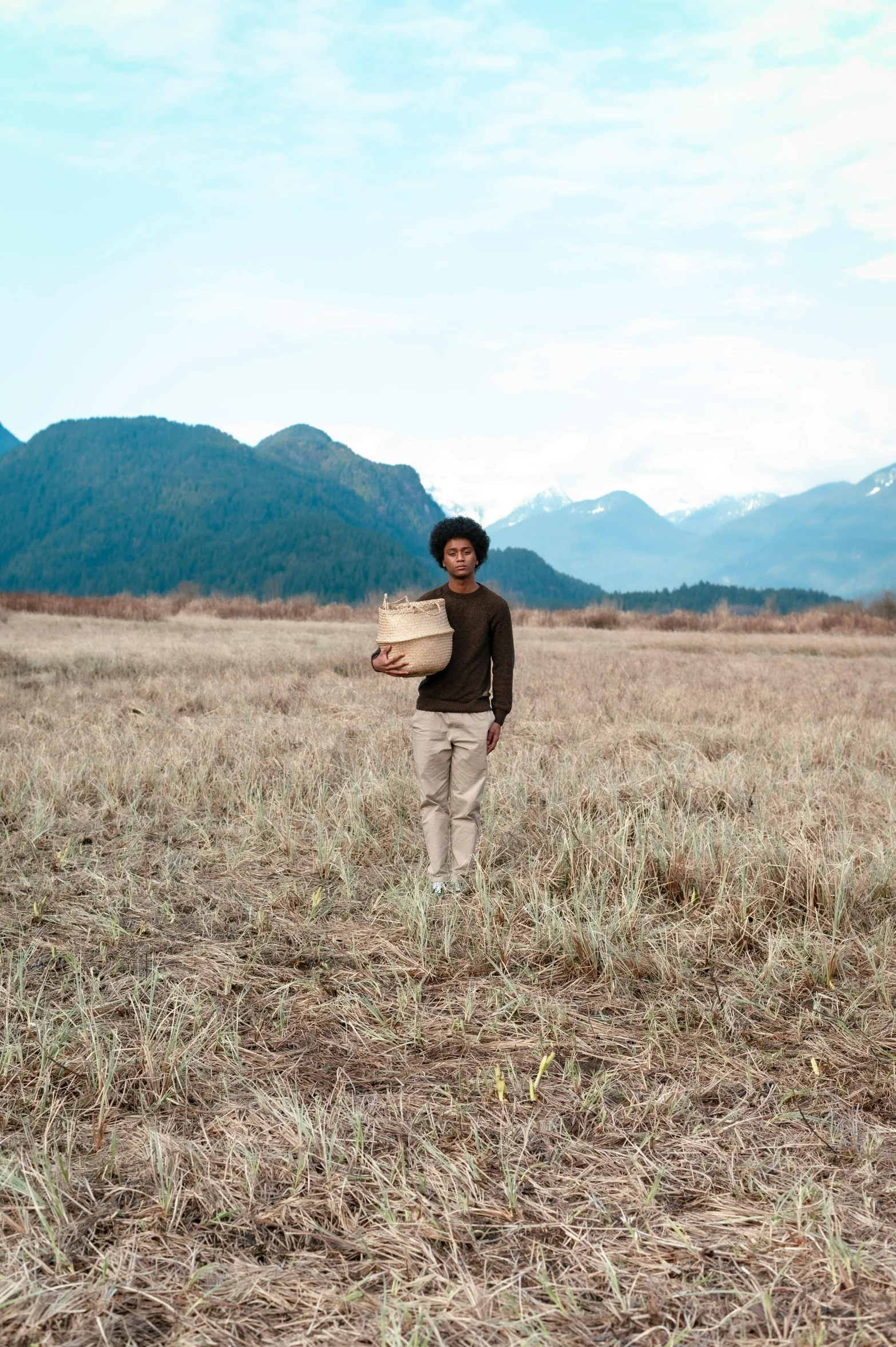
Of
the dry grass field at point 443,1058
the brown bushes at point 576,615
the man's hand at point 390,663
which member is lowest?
the dry grass field at point 443,1058

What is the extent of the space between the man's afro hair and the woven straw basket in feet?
1.03

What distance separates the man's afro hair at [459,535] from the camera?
4359 millimetres

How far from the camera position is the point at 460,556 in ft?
14.1

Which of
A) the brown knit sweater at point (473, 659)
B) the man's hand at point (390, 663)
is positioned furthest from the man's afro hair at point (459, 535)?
the man's hand at point (390, 663)

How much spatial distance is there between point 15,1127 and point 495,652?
2937 mm

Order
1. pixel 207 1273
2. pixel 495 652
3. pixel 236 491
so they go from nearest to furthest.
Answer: pixel 207 1273 < pixel 495 652 < pixel 236 491

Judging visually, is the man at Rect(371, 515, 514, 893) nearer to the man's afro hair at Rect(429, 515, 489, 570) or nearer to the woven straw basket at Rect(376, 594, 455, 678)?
the man's afro hair at Rect(429, 515, 489, 570)

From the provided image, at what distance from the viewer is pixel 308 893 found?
4590 mm

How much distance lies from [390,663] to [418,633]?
201 millimetres

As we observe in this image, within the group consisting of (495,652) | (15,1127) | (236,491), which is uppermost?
(236,491)

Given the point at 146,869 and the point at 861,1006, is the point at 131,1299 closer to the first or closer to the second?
the point at 861,1006

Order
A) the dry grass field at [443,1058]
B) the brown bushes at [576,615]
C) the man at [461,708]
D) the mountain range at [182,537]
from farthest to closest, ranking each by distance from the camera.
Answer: the mountain range at [182,537]
the brown bushes at [576,615]
the man at [461,708]
the dry grass field at [443,1058]

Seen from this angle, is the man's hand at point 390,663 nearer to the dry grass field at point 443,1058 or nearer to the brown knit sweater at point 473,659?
the brown knit sweater at point 473,659

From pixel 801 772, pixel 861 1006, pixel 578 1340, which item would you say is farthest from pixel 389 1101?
pixel 801 772
